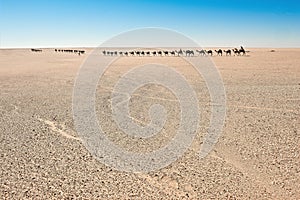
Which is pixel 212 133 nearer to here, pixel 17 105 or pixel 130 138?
pixel 130 138

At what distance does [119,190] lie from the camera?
661 cm

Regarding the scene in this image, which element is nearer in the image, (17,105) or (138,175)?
(138,175)

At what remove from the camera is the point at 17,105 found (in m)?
15.6

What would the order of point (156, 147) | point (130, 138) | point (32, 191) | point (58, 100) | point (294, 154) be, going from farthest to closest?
A: point (58, 100) → point (130, 138) → point (156, 147) → point (294, 154) → point (32, 191)

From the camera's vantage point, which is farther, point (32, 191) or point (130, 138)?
point (130, 138)

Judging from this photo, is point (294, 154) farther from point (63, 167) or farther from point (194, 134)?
point (63, 167)

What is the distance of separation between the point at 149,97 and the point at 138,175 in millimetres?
9895

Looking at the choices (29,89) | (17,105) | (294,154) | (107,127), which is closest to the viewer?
(294,154)

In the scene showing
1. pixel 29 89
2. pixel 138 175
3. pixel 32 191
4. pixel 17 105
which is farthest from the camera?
pixel 29 89

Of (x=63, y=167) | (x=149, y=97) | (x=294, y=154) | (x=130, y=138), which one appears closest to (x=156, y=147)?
(x=130, y=138)

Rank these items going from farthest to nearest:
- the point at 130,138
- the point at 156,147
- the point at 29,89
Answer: the point at 29,89, the point at 130,138, the point at 156,147

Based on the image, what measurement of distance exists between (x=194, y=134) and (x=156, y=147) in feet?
5.29

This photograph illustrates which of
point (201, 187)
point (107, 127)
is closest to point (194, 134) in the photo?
point (107, 127)

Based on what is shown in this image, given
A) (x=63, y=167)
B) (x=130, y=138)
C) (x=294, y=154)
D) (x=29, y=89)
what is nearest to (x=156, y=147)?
(x=130, y=138)
